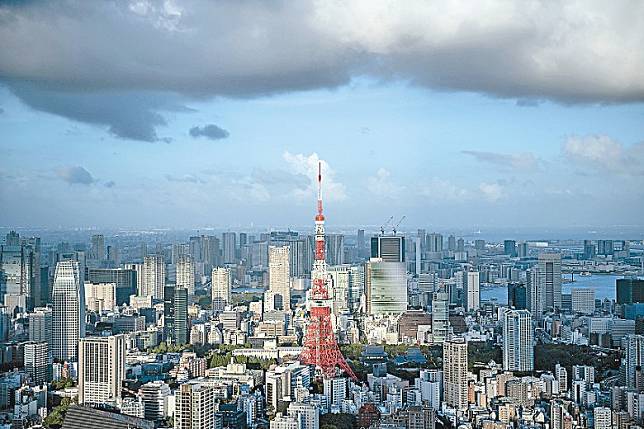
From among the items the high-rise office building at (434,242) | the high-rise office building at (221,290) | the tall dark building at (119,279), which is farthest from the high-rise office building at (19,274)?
the high-rise office building at (434,242)

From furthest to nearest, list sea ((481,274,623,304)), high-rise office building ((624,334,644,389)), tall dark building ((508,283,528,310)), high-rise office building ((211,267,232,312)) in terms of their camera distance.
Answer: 1. high-rise office building ((211,267,232,312))
2. tall dark building ((508,283,528,310))
3. sea ((481,274,623,304))
4. high-rise office building ((624,334,644,389))

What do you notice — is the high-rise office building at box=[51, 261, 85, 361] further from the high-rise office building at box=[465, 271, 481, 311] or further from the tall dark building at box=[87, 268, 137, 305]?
the high-rise office building at box=[465, 271, 481, 311]

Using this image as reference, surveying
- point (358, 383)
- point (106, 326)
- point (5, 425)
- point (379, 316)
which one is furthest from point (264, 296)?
point (5, 425)

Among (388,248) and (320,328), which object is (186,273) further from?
(388,248)

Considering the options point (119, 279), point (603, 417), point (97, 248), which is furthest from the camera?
point (119, 279)

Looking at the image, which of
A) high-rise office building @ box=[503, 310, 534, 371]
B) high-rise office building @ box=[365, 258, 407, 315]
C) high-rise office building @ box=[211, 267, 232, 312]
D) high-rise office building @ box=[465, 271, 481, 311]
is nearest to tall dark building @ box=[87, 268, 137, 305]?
high-rise office building @ box=[211, 267, 232, 312]

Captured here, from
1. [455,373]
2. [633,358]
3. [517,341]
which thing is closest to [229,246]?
[455,373]
